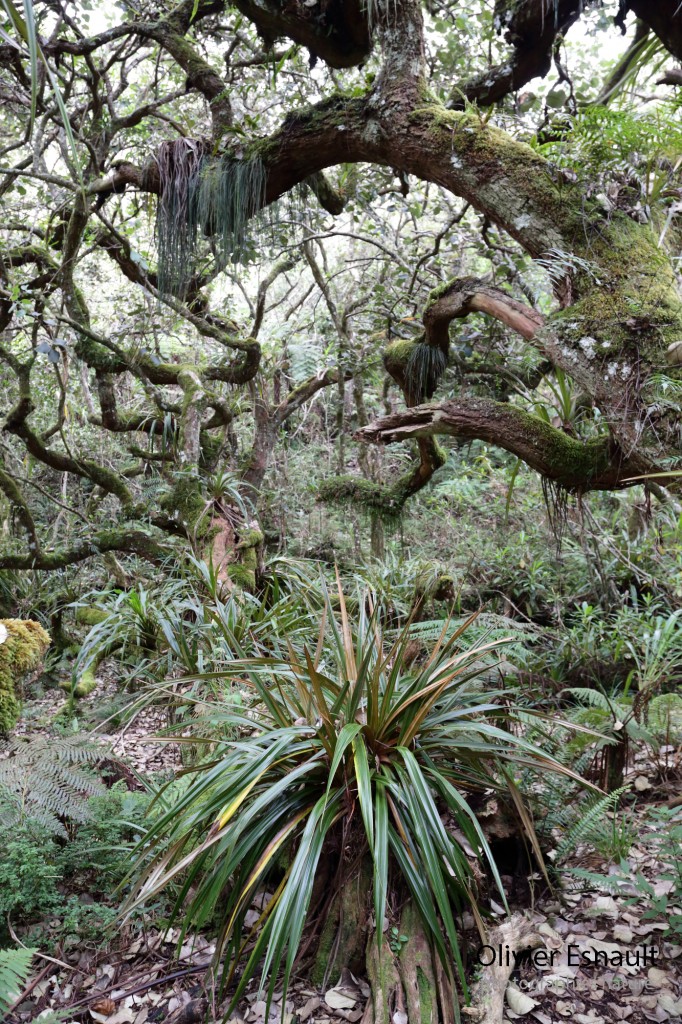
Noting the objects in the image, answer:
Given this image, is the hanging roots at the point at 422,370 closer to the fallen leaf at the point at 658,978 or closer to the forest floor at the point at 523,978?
the forest floor at the point at 523,978

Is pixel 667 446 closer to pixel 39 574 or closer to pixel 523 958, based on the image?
pixel 523 958

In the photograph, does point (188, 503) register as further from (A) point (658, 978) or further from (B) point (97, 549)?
(A) point (658, 978)

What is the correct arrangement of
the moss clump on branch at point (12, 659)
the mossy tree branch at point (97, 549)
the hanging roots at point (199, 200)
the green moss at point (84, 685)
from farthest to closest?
the mossy tree branch at point (97, 549), the green moss at point (84, 685), the hanging roots at point (199, 200), the moss clump on branch at point (12, 659)

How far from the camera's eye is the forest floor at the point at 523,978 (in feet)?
5.40

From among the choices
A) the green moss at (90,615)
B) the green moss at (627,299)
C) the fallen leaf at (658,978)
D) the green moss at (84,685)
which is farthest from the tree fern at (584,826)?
the green moss at (90,615)

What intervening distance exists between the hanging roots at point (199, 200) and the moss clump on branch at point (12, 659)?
6.93 ft

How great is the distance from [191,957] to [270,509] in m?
4.82

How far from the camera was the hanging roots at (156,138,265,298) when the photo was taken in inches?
133

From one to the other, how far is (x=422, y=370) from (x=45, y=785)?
9.42 ft

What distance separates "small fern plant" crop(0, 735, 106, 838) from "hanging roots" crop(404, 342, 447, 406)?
2.66 metres

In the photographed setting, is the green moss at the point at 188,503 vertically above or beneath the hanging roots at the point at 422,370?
beneath

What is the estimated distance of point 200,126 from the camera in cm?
579

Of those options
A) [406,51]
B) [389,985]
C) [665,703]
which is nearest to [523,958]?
[389,985]

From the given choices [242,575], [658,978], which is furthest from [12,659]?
[658,978]
